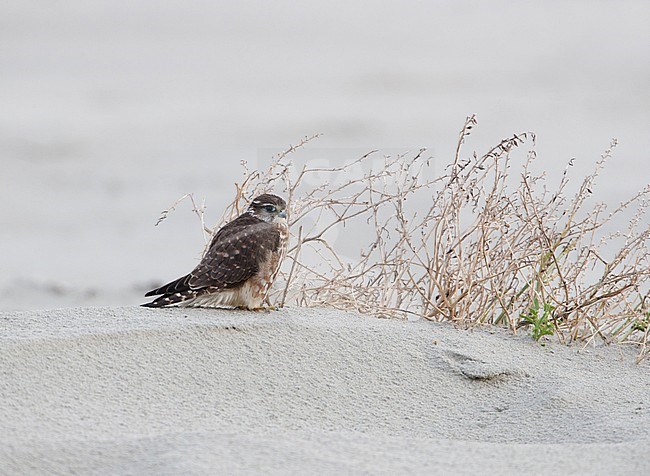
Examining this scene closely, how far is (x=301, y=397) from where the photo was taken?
319cm

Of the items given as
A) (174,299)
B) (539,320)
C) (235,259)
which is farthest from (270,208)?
(539,320)

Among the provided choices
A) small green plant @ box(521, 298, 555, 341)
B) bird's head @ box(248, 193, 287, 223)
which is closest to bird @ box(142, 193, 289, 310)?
bird's head @ box(248, 193, 287, 223)

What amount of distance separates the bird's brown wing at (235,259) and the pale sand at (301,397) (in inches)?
5.4

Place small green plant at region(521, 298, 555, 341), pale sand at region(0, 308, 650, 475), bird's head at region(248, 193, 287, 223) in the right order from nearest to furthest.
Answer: pale sand at region(0, 308, 650, 475), bird's head at region(248, 193, 287, 223), small green plant at region(521, 298, 555, 341)

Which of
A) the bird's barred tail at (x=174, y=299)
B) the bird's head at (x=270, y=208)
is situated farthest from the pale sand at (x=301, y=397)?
the bird's head at (x=270, y=208)

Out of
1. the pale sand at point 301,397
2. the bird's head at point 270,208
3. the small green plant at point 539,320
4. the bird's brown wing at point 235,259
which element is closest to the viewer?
the pale sand at point 301,397

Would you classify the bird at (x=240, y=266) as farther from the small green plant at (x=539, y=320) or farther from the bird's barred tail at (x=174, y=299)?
the small green plant at (x=539, y=320)

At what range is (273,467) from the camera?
228 cm

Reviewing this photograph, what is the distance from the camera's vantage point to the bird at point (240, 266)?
147 inches

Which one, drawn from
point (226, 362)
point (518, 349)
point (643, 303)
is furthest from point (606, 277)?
point (226, 362)

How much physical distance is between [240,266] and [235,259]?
3 centimetres

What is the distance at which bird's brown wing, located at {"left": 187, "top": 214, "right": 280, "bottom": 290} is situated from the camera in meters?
3.72

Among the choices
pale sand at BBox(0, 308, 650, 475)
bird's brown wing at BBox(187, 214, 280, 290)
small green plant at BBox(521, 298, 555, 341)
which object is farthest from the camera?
small green plant at BBox(521, 298, 555, 341)

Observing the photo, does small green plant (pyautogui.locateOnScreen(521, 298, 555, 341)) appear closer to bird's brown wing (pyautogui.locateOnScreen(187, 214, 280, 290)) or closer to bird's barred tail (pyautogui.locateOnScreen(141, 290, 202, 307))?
bird's brown wing (pyautogui.locateOnScreen(187, 214, 280, 290))
